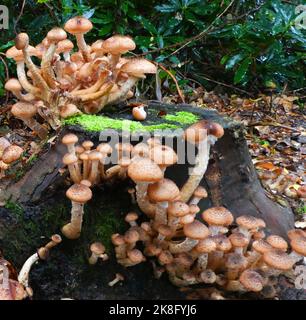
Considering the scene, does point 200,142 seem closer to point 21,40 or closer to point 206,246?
point 206,246

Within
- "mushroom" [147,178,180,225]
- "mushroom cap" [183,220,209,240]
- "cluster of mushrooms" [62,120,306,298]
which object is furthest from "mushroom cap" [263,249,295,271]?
"mushroom" [147,178,180,225]

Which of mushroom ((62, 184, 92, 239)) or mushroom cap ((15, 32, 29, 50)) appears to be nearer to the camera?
mushroom ((62, 184, 92, 239))

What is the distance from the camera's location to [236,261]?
2611mm

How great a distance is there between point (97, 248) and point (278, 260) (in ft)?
3.61

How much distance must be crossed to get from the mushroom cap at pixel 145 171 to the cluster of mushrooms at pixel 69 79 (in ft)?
2.64

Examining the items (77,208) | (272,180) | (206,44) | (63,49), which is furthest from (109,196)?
(206,44)

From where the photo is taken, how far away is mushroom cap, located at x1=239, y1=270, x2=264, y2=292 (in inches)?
97.1

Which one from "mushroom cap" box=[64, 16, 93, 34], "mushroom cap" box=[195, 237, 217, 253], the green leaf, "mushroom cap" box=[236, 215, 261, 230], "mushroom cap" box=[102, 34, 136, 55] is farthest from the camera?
the green leaf

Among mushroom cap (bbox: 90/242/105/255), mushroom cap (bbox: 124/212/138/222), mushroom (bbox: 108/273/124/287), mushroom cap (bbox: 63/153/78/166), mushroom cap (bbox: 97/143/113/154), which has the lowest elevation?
mushroom (bbox: 108/273/124/287)

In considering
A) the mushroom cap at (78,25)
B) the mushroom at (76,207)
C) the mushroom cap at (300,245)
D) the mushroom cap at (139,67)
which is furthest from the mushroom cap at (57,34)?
the mushroom cap at (300,245)

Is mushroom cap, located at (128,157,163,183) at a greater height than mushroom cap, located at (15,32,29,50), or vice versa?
mushroom cap, located at (15,32,29,50)

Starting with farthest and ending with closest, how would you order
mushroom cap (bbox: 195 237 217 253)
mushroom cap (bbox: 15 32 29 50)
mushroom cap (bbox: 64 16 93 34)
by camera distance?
mushroom cap (bbox: 64 16 93 34), mushroom cap (bbox: 15 32 29 50), mushroom cap (bbox: 195 237 217 253)

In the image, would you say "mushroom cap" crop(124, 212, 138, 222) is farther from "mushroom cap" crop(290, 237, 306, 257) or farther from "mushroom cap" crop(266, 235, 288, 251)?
"mushroom cap" crop(290, 237, 306, 257)

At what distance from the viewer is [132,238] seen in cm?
256
